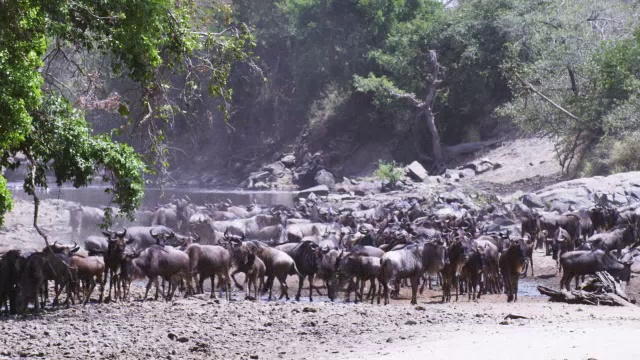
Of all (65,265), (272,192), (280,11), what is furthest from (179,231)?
(280,11)

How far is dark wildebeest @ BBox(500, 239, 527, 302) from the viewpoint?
17234 millimetres

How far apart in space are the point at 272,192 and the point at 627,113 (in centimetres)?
2554

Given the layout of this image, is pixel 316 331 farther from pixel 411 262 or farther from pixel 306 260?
pixel 306 260

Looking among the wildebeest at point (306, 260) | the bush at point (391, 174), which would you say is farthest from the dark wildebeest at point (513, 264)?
the bush at point (391, 174)

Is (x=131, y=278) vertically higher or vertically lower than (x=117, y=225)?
lower

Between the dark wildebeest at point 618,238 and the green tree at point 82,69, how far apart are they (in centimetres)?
1159

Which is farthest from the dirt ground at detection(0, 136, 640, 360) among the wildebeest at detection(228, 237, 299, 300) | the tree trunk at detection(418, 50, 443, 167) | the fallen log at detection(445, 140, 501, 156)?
the fallen log at detection(445, 140, 501, 156)

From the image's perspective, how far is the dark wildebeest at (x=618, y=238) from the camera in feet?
69.8

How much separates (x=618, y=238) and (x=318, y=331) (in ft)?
38.2

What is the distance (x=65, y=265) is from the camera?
1499cm

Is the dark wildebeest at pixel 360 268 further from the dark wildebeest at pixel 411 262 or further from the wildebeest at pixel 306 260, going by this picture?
the wildebeest at pixel 306 260

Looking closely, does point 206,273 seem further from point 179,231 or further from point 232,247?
point 179,231

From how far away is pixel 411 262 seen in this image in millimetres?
17000

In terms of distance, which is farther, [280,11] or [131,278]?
[280,11]
